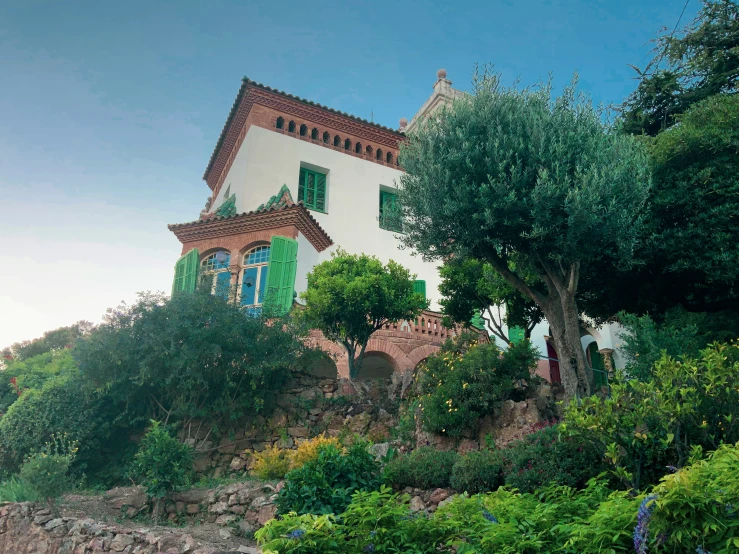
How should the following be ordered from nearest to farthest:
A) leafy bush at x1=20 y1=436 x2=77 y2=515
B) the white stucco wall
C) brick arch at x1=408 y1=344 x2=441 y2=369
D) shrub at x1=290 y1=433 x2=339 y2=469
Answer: leafy bush at x1=20 y1=436 x2=77 y2=515 < shrub at x1=290 y1=433 x2=339 y2=469 < brick arch at x1=408 y1=344 x2=441 y2=369 < the white stucco wall

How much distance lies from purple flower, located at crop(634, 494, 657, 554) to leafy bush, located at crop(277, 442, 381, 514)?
392 centimetres

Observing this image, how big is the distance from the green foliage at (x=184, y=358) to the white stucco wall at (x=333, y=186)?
8050 mm

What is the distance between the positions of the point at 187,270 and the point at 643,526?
17572 millimetres

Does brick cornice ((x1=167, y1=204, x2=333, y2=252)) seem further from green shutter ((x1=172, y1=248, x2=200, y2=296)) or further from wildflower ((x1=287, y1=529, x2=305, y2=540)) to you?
wildflower ((x1=287, y1=529, x2=305, y2=540))

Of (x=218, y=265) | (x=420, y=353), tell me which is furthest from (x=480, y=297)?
(x=218, y=265)

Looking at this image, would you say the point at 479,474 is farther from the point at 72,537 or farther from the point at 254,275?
the point at 254,275

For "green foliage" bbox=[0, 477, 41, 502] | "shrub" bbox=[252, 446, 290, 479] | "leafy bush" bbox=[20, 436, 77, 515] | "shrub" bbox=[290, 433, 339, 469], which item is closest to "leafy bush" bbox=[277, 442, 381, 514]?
"shrub" bbox=[290, 433, 339, 469]

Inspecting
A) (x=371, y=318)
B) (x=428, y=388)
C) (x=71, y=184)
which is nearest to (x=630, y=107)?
(x=371, y=318)

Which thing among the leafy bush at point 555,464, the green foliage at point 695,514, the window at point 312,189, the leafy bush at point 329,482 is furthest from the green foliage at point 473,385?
the window at point 312,189

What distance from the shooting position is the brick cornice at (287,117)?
23203 mm

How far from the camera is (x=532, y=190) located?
34.9 ft

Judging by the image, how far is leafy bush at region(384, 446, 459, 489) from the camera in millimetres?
9180

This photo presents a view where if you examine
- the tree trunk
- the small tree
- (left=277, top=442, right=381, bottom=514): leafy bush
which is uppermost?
the small tree

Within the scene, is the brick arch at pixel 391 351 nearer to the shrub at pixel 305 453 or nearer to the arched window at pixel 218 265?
the arched window at pixel 218 265
